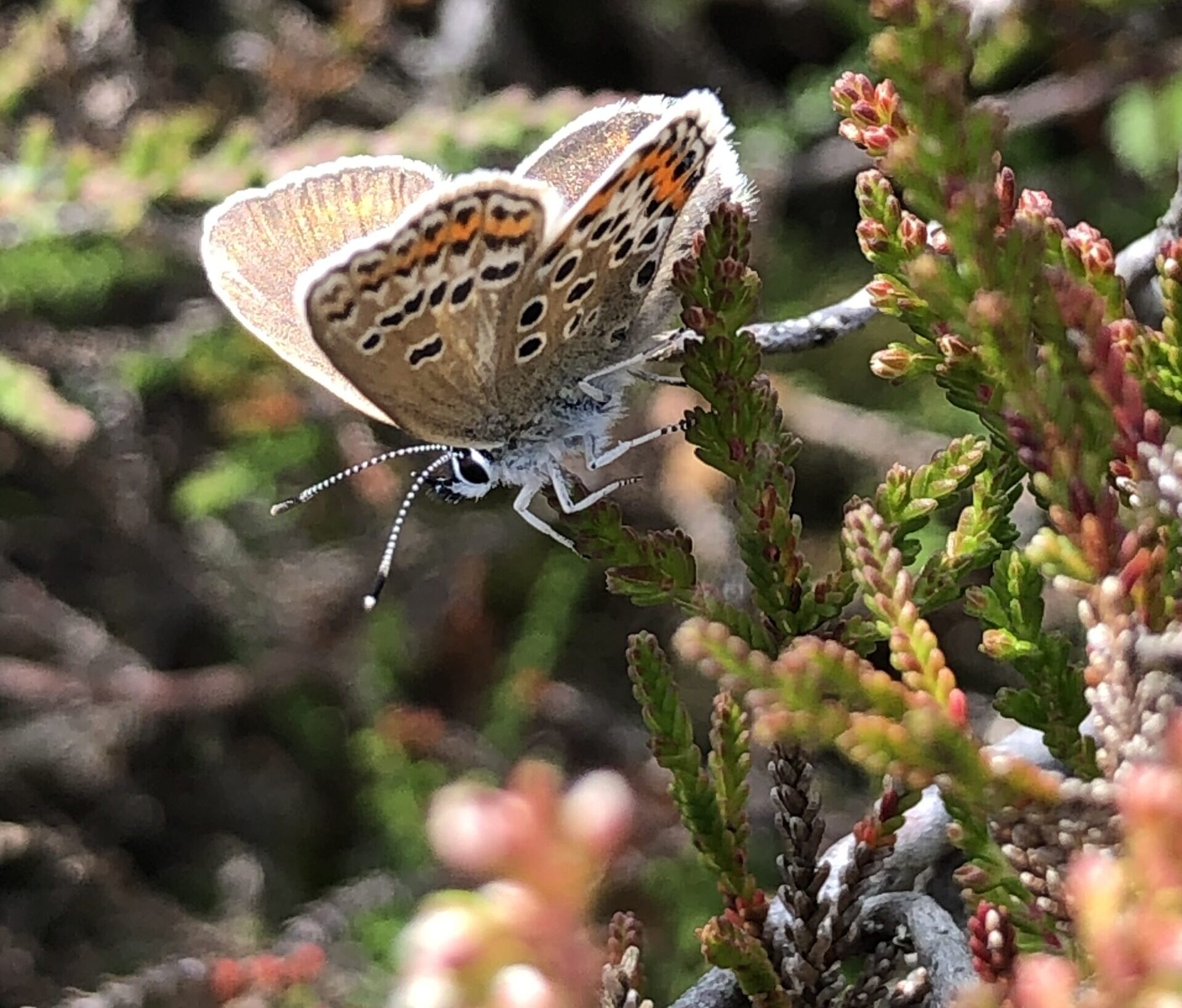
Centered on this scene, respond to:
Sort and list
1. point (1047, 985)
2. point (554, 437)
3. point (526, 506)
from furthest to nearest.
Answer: point (526, 506), point (554, 437), point (1047, 985)

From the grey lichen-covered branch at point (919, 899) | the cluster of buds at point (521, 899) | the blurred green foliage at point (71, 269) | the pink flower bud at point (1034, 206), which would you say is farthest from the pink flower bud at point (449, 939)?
the blurred green foliage at point (71, 269)

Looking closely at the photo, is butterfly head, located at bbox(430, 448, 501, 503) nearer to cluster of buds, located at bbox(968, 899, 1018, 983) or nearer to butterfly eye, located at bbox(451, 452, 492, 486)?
butterfly eye, located at bbox(451, 452, 492, 486)

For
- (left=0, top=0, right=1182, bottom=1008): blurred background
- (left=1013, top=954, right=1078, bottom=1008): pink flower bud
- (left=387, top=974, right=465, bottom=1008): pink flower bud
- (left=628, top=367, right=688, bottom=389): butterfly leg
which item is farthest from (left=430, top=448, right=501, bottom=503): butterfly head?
(left=1013, top=954, right=1078, bottom=1008): pink flower bud

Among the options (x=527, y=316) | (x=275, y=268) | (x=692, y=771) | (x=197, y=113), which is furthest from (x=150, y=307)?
(x=692, y=771)

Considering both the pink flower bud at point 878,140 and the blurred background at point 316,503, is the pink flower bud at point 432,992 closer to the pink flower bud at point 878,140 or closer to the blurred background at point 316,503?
the pink flower bud at point 878,140

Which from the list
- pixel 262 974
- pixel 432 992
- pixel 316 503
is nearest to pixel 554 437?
pixel 262 974

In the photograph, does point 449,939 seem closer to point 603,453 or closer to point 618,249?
point 618,249
